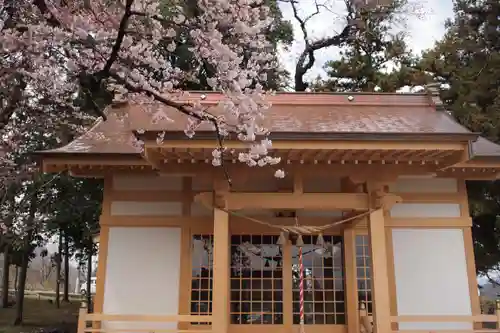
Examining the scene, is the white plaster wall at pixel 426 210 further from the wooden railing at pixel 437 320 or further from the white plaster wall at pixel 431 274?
the wooden railing at pixel 437 320

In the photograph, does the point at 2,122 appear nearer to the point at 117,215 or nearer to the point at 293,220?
the point at 117,215

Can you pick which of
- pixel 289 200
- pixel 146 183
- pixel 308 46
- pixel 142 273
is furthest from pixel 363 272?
pixel 308 46

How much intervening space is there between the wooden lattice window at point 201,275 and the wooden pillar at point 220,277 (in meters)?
1.06

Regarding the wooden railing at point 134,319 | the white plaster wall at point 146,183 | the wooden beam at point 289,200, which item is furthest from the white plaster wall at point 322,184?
the wooden railing at point 134,319

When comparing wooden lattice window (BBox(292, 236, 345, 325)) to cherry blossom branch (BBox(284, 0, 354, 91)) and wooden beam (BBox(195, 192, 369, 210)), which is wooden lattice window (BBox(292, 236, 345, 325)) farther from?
cherry blossom branch (BBox(284, 0, 354, 91))

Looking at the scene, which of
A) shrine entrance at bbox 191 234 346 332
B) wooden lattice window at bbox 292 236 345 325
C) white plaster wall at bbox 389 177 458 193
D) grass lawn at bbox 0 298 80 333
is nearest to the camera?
shrine entrance at bbox 191 234 346 332

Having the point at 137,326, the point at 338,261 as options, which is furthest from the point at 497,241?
the point at 137,326

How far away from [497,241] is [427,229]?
5.73m

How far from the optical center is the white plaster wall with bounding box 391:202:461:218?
651 centimetres

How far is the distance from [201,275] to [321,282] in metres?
1.69

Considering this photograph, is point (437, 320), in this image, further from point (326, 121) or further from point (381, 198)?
point (326, 121)

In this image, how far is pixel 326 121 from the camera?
22.0ft

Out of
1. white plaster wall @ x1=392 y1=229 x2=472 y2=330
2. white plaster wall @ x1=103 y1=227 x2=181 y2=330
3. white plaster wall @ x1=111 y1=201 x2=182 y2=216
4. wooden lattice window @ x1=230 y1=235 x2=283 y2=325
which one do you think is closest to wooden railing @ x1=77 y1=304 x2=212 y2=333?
white plaster wall @ x1=103 y1=227 x2=181 y2=330

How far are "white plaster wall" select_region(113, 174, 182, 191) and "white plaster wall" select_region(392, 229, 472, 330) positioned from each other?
123 inches
